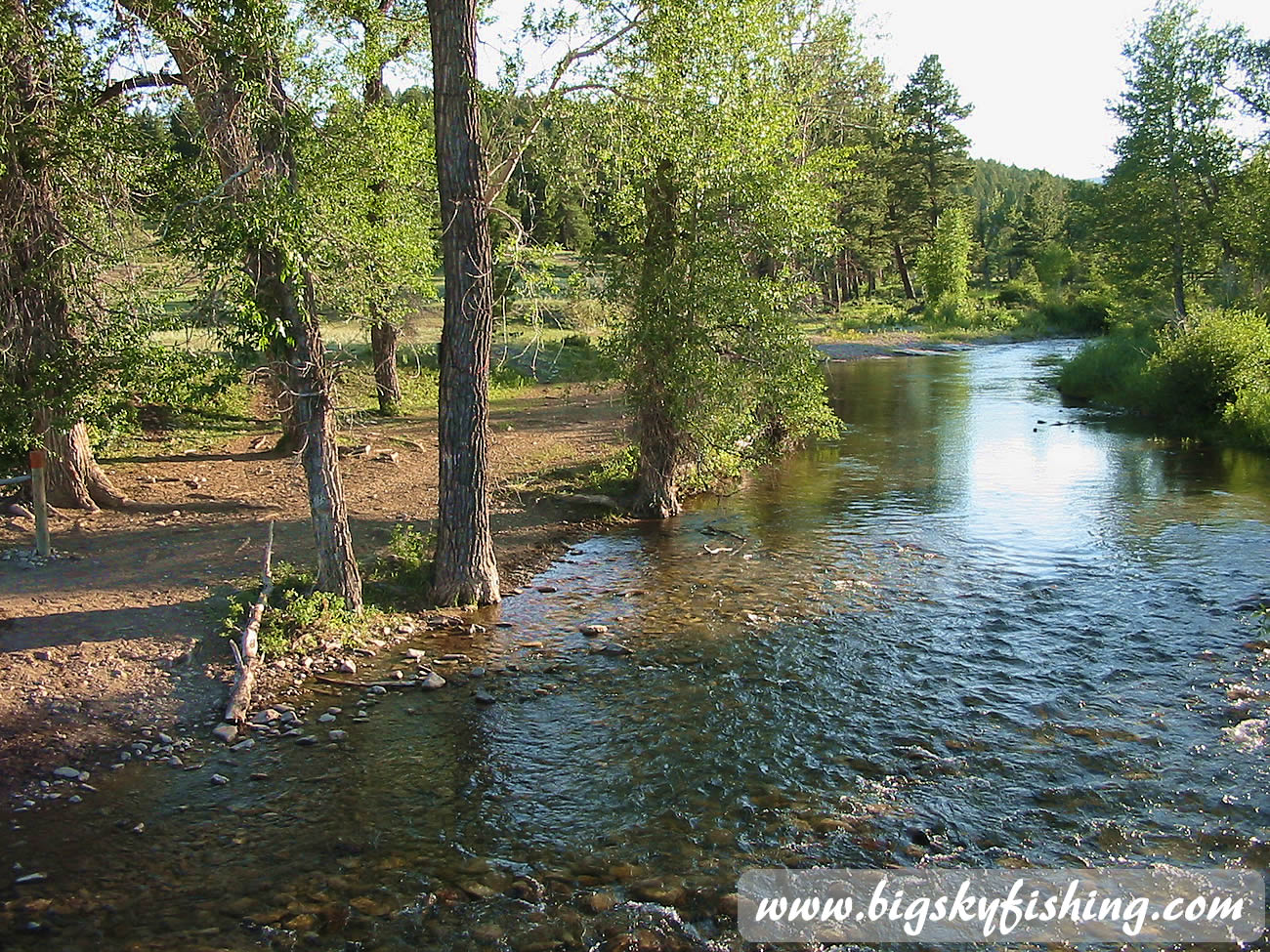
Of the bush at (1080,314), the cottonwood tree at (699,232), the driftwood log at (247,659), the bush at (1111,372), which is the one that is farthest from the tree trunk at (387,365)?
the bush at (1080,314)

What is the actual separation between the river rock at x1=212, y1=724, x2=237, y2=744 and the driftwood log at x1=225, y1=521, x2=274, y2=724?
124 millimetres

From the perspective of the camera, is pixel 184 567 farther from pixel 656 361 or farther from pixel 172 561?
pixel 656 361

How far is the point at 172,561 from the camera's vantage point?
12.4 meters

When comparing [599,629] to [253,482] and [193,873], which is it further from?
[253,482]

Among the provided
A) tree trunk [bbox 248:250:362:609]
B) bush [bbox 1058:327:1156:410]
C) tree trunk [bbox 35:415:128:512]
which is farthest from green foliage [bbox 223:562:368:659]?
bush [bbox 1058:327:1156:410]

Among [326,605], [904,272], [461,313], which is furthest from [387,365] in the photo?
[904,272]

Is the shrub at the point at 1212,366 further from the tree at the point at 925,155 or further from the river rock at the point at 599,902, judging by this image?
the tree at the point at 925,155

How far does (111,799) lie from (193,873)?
1429mm

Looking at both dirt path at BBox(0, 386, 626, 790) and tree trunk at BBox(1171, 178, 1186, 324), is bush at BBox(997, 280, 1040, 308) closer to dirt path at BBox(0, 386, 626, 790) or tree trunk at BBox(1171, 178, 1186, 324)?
tree trunk at BBox(1171, 178, 1186, 324)

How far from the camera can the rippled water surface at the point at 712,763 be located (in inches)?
251

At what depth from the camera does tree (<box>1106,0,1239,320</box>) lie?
40062 millimetres

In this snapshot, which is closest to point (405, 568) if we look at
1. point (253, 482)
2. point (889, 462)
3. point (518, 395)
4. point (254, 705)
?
point (254, 705)

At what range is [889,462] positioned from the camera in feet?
74.2

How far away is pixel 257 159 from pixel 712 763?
7.47 meters
